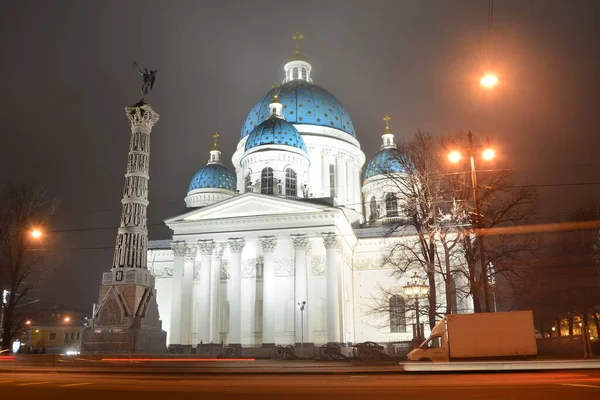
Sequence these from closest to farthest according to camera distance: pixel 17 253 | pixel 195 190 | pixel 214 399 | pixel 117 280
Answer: pixel 214 399, pixel 117 280, pixel 17 253, pixel 195 190

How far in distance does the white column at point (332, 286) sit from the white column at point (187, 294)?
10470mm

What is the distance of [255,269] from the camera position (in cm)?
4241

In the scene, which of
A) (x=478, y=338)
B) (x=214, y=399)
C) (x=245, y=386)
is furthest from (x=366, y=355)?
(x=214, y=399)

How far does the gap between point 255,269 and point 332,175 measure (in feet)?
54.6

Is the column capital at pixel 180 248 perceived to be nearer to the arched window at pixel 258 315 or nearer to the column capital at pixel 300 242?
the arched window at pixel 258 315

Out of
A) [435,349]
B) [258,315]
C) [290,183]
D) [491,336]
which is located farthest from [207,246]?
[491,336]

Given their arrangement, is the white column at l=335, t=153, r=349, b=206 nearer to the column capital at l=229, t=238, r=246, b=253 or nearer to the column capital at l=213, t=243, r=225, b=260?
the column capital at l=229, t=238, r=246, b=253

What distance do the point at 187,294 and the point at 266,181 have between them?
1170cm

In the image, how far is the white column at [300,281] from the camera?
38.0m

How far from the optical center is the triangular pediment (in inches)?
1571

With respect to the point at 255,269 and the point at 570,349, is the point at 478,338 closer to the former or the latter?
the point at 570,349

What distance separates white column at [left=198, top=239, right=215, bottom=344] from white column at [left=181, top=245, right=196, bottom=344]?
0.75m

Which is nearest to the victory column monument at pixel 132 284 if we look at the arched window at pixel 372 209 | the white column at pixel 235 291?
the white column at pixel 235 291

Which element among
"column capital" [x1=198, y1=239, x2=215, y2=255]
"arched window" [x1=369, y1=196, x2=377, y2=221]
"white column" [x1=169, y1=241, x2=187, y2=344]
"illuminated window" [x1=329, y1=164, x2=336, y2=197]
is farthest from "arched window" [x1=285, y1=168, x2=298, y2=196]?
"arched window" [x1=369, y1=196, x2=377, y2=221]
